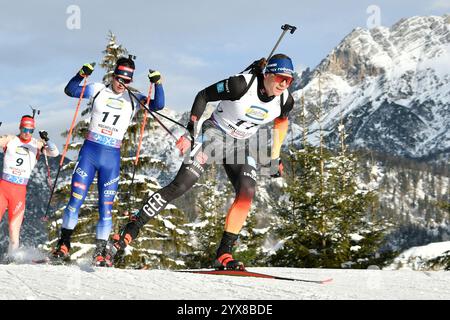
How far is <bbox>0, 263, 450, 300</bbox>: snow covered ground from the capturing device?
386 centimetres

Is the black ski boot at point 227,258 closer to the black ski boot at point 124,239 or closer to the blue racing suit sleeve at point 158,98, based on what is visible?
the black ski boot at point 124,239

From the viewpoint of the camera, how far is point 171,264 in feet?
59.2

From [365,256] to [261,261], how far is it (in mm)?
4087

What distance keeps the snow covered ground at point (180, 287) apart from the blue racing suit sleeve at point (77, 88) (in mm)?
3168

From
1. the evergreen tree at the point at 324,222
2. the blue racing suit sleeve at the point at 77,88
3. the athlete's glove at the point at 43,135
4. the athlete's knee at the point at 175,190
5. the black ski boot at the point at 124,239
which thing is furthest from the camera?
the evergreen tree at the point at 324,222

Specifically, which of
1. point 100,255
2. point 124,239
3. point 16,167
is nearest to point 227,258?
point 124,239

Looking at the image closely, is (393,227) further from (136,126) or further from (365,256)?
(136,126)

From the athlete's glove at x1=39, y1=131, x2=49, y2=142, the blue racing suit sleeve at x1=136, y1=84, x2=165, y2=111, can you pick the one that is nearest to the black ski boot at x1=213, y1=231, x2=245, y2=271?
the blue racing suit sleeve at x1=136, y1=84, x2=165, y2=111

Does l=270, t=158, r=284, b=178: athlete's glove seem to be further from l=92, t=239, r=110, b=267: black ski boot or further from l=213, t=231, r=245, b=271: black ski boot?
l=92, t=239, r=110, b=267: black ski boot

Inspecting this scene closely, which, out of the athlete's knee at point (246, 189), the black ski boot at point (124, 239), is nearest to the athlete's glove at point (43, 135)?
the black ski boot at point (124, 239)

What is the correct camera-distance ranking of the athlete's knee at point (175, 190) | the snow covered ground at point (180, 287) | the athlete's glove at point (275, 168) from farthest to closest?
the athlete's glove at point (275, 168) < the athlete's knee at point (175, 190) < the snow covered ground at point (180, 287)

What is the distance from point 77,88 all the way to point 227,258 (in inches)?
132

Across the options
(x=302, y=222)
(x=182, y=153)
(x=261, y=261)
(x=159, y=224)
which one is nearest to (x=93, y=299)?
(x=182, y=153)

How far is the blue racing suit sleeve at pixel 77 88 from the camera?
7680 mm
